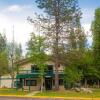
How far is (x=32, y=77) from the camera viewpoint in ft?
217

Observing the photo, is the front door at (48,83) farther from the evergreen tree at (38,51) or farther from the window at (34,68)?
the evergreen tree at (38,51)

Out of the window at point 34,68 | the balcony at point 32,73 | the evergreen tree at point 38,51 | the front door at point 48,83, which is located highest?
the evergreen tree at point 38,51

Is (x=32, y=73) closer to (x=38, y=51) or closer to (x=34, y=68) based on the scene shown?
(x=34, y=68)

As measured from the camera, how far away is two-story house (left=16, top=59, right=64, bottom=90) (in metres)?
65.9

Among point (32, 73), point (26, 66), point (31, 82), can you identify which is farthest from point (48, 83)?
point (26, 66)

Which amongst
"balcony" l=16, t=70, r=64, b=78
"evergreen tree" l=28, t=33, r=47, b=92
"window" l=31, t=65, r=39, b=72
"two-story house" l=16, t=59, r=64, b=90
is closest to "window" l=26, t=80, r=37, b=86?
"two-story house" l=16, t=59, r=64, b=90

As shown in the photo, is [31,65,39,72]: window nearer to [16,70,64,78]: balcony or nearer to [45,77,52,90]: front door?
[16,70,64,78]: balcony

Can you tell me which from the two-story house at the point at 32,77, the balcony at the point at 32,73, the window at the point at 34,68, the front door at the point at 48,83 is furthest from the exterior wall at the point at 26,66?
the front door at the point at 48,83

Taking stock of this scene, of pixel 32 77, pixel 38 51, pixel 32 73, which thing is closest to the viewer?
pixel 38 51

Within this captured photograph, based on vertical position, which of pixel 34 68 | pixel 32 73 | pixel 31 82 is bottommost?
pixel 31 82

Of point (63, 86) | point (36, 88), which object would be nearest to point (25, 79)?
point (36, 88)

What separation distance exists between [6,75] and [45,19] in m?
23.8

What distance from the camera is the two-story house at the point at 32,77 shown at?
65875 mm

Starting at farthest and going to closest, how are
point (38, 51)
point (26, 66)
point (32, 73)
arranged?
1. point (26, 66)
2. point (32, 73)
3. point (38, 51)
